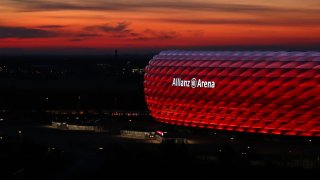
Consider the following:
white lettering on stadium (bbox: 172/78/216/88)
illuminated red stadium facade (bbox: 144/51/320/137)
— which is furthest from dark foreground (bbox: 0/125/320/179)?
white lettering on stadium (bbox: 172/78/216/88)

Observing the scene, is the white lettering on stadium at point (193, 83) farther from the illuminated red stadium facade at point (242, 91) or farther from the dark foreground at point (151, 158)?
the dark foreground at point (151, 158)

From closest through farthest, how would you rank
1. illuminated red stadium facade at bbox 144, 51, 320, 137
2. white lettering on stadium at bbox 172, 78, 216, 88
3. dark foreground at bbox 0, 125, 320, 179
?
1. dark foreground at bbox 0, 125, 320, 179
2. illuminated red stadium facade at bbox 144, 51, 320, 137
3. white lettering on stadium at bbox 172, 78, 216, 88

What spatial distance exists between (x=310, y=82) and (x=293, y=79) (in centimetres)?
212

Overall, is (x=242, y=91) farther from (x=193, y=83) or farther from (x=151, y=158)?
(x=151, y=158)

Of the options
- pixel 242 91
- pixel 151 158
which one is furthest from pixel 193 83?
pixel 151 158

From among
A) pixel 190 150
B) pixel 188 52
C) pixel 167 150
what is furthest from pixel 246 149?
pixel 188 52

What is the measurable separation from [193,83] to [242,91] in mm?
8387

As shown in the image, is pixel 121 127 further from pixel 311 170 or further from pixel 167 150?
pixel 311 170

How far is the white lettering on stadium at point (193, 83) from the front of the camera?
79475 mm

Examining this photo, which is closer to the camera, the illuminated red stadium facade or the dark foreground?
the dark foreground

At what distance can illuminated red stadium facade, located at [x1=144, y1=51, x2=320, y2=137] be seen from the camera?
71312mm

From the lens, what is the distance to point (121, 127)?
86.3 metres

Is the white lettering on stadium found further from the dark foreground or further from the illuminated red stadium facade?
the dark foreground

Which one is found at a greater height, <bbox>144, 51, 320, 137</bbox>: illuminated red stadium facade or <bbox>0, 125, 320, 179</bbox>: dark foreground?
<bbox>144, 51, 320, 137</bbox>: illuminated red stadium facade
